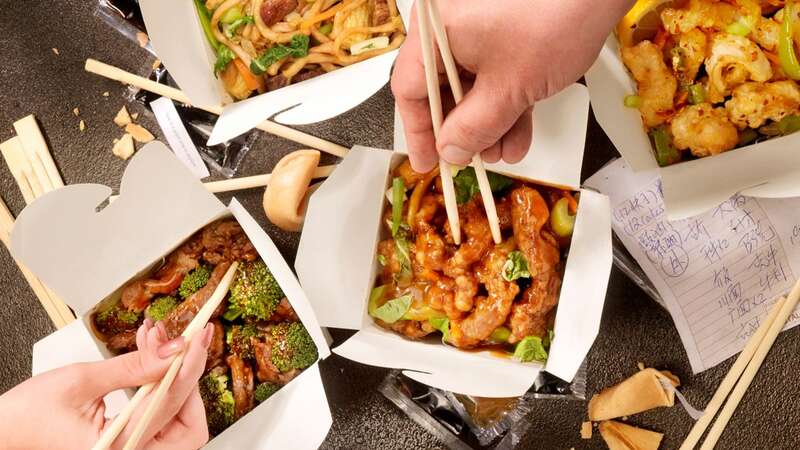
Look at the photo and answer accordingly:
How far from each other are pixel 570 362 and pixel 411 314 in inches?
17.6

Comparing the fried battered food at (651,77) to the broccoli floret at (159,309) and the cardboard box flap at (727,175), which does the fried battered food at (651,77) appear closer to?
the cardboard box flap at (727,175)

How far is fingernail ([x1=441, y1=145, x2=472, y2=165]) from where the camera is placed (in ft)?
5.10

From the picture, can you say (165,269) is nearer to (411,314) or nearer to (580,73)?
(411,314)

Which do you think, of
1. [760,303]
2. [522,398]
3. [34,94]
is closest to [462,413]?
[522,398]

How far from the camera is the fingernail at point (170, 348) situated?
1732 millimetres

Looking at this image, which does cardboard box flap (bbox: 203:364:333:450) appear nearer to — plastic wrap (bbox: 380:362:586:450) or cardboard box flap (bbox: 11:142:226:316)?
plastic wrap (bbox: 380:362:586:450)

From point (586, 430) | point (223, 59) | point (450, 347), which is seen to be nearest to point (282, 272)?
point (450, 347)

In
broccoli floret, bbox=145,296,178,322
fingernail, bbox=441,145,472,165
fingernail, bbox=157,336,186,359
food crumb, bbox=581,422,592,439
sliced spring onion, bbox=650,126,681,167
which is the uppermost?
fingernail, bbox=441,145,472,165

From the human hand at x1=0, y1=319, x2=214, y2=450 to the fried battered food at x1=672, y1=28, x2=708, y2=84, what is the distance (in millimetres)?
1517

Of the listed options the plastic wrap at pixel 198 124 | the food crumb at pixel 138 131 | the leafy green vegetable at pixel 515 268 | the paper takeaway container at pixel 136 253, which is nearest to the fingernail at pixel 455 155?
the leafy green vegetable at pixel 515 268

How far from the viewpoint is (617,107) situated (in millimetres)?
1983

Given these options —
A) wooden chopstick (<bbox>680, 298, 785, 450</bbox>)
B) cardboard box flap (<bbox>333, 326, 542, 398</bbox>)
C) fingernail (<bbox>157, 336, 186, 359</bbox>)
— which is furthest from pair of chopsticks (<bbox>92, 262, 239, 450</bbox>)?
wooden chopstick (<bbox>680, 298, 785, 450</bbox>)

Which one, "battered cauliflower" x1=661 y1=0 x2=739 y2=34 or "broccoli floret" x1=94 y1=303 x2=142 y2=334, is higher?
"battered cauliflower" x1=661 y1=0 x2=739 y2=34

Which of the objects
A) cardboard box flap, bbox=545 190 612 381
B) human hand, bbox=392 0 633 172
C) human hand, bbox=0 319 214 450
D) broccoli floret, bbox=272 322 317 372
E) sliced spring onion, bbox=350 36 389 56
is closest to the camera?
human hand, bbox=392 0 633 172
